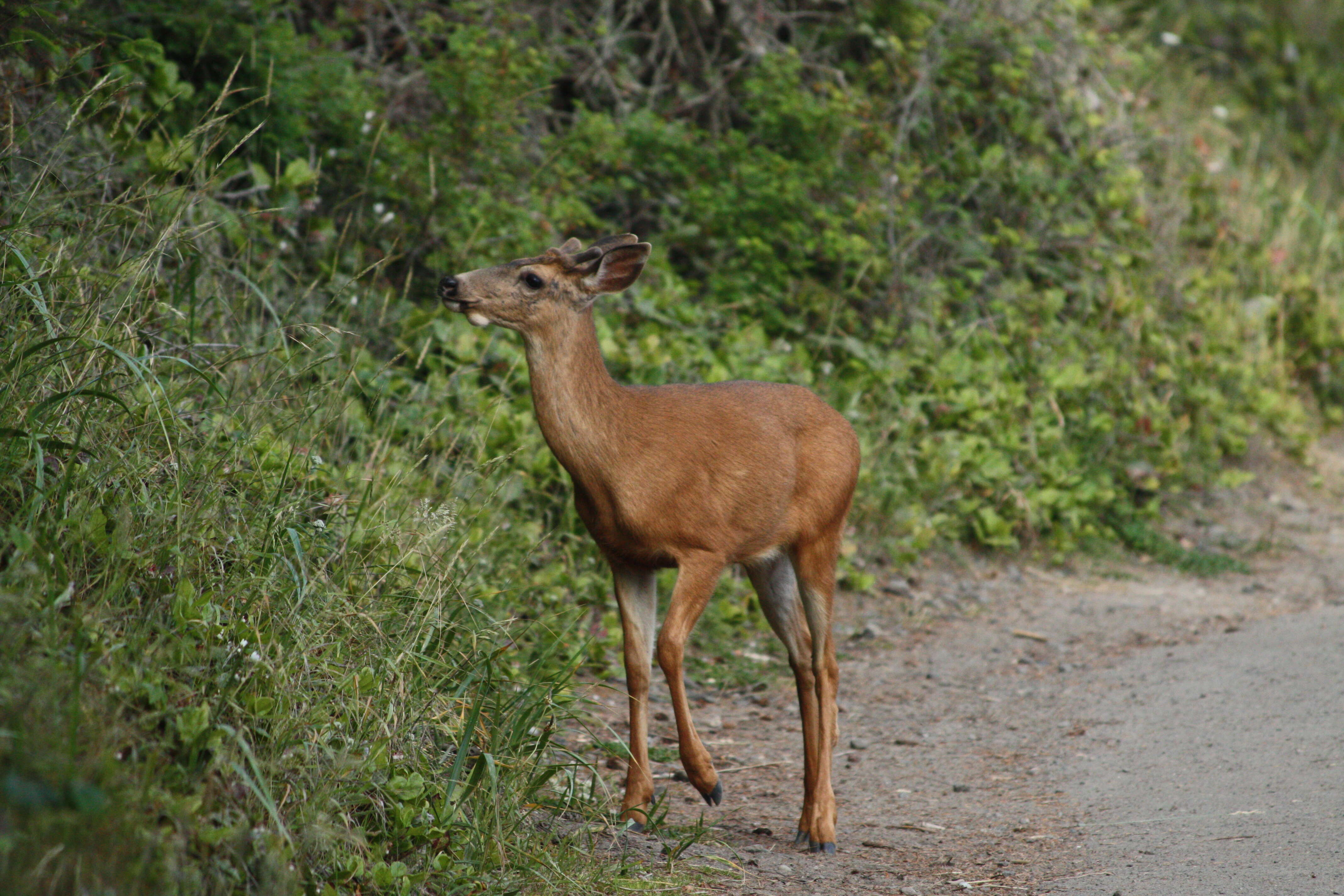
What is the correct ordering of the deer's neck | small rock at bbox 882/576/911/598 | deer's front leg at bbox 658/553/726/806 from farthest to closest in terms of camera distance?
small rock at bbox 882/576/911/598 → the deer's neck → deer's front leg at bbox 658/553/726/806

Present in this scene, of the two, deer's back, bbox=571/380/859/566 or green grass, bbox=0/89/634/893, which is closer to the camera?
green grass, bbox=0/89/634/893

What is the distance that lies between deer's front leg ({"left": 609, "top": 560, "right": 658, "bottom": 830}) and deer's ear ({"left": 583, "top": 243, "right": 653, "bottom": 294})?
3.35 feet

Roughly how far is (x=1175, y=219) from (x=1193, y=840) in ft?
27.3

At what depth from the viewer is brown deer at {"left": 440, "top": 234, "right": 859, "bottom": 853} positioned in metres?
4.62

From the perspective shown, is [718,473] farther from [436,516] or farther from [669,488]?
[436,516]

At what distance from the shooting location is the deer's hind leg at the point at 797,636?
189 inches

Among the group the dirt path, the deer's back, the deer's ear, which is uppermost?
the deer's ear

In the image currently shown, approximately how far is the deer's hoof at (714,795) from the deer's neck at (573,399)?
1.19 meters

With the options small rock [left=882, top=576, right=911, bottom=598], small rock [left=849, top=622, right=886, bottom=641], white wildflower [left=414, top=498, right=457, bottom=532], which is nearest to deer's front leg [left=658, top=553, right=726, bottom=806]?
white wildflower [left=414, top=498, right=457, bottom=532]

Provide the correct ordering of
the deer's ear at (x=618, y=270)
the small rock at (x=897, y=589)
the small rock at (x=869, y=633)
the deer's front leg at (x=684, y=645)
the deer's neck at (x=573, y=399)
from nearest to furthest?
the deer's front leg at (x=684, y=645) < the deer's neck at (x=573, y=399) < the deer's ear at (x=618, y=270) < the small rock at (x=869, y=633) < the small rock at (x=897, y=589)

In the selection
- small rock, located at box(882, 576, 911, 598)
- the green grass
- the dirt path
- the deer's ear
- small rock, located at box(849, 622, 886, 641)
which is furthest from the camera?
small rock, located at box(882, 576, 911, 598)

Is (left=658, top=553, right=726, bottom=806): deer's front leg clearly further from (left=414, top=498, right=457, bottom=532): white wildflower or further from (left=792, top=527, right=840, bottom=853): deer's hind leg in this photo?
(left=414, top=498, right=457, bottom=532): white wildflower

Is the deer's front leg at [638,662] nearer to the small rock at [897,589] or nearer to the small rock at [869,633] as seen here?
the small rock at [869,633]

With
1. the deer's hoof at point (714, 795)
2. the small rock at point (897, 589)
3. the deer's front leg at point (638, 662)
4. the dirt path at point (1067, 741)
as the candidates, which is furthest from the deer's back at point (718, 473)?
the small rock at point (897, 589)
